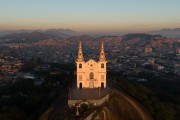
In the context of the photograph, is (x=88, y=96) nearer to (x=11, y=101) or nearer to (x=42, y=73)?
(x=11, y=101)

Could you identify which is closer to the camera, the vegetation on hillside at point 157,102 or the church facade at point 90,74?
the vegetation on hillside at point 157,102

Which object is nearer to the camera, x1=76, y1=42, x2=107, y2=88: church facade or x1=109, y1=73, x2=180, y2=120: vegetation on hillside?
x1=109, y1=73, x2=180, y2=120: vegetation on hillside

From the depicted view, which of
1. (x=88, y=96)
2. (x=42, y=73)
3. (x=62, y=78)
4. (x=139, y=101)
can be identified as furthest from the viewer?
(x=42, y=73)

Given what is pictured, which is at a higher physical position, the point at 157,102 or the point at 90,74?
the point at 90,74

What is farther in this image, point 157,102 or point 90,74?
point 90,74

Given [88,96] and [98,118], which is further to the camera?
[88,96]

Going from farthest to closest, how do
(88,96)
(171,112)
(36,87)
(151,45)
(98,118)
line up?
(151,45), (36,87), (171,112), (88,96), (98,118)

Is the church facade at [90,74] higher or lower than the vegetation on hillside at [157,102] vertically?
higher

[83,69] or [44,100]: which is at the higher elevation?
[83,69]

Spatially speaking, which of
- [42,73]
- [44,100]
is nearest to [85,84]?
[44,100]

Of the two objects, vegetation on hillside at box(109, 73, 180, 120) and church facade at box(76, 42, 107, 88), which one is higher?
church facade at box(76, 42, 107, 88)
